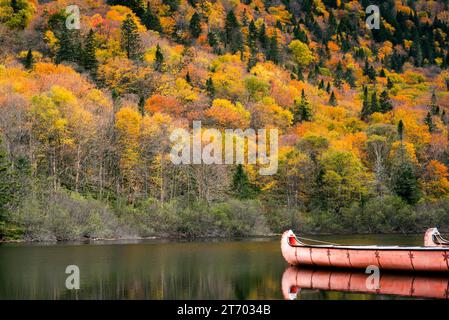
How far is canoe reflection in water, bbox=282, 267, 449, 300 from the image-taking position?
1206 inches

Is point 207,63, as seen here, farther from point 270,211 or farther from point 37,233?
point 37,233

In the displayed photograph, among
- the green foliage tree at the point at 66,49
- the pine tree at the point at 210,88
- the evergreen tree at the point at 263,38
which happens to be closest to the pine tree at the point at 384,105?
the pine tree at the point at 210,88

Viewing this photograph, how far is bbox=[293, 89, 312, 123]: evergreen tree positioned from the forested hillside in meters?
0.26

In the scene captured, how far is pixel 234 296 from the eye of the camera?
30.9 m

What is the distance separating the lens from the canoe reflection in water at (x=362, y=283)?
A: 101ft

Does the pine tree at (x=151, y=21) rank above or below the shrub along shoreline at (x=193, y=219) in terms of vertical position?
above

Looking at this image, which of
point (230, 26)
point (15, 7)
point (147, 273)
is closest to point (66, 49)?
point (15, 7)

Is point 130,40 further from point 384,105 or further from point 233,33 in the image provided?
point 384,105

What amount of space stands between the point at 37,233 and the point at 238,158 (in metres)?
31.9

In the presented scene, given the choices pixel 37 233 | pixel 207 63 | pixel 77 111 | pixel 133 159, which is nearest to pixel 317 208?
pixel 133 159

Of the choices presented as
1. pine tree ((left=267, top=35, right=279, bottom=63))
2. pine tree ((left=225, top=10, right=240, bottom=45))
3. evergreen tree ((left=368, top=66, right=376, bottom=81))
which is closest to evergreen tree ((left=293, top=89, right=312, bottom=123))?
pine tree ((left=267, top=35, right=279, bottom=63))

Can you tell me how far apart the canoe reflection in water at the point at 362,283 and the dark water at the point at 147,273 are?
0.72m

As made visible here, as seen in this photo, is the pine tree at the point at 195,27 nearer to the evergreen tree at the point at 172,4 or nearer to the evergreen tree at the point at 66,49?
the evergreen tree at the point at 172,4

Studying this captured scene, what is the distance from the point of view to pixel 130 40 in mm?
143750
